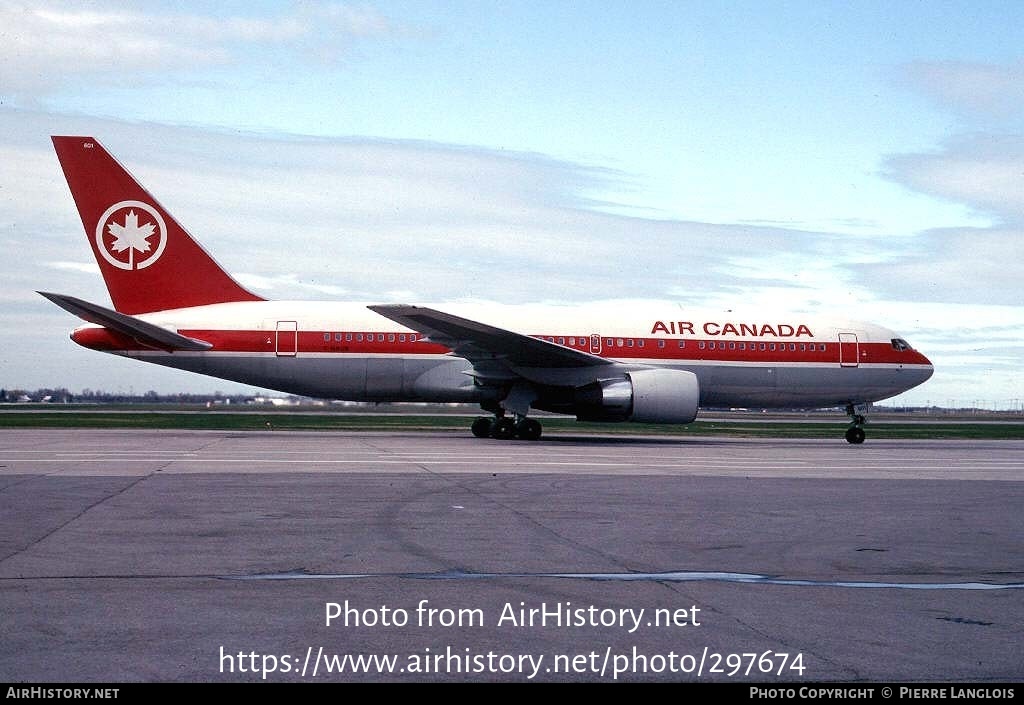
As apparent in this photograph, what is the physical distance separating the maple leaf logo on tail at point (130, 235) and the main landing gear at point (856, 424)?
18.8 m

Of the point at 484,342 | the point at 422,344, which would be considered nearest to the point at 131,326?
the point at 422,344

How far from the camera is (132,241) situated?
26078 mm

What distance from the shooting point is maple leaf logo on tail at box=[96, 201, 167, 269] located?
85.3 ft

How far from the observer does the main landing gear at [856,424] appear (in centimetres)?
2766

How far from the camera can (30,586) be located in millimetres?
6297

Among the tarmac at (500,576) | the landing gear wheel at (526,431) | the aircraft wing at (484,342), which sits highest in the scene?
the aircraft wing at (484,342)

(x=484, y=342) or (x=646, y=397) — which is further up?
(x=484, y=342)

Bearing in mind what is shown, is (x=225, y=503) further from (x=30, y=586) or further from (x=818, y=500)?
(x=818, y=500)

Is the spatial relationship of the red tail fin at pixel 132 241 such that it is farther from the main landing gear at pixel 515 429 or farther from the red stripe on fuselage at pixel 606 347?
the main landing gear at pixel 515 429

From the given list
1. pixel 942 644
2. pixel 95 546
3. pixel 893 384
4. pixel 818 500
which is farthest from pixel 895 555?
pixel 893 384

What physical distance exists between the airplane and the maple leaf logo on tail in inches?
1.0

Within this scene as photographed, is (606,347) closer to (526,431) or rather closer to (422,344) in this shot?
(526,431)

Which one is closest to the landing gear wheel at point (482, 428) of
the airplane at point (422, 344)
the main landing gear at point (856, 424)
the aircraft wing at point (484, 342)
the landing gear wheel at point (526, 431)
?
the airplane at point (422, 344)

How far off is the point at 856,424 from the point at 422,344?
1222 centimetres
